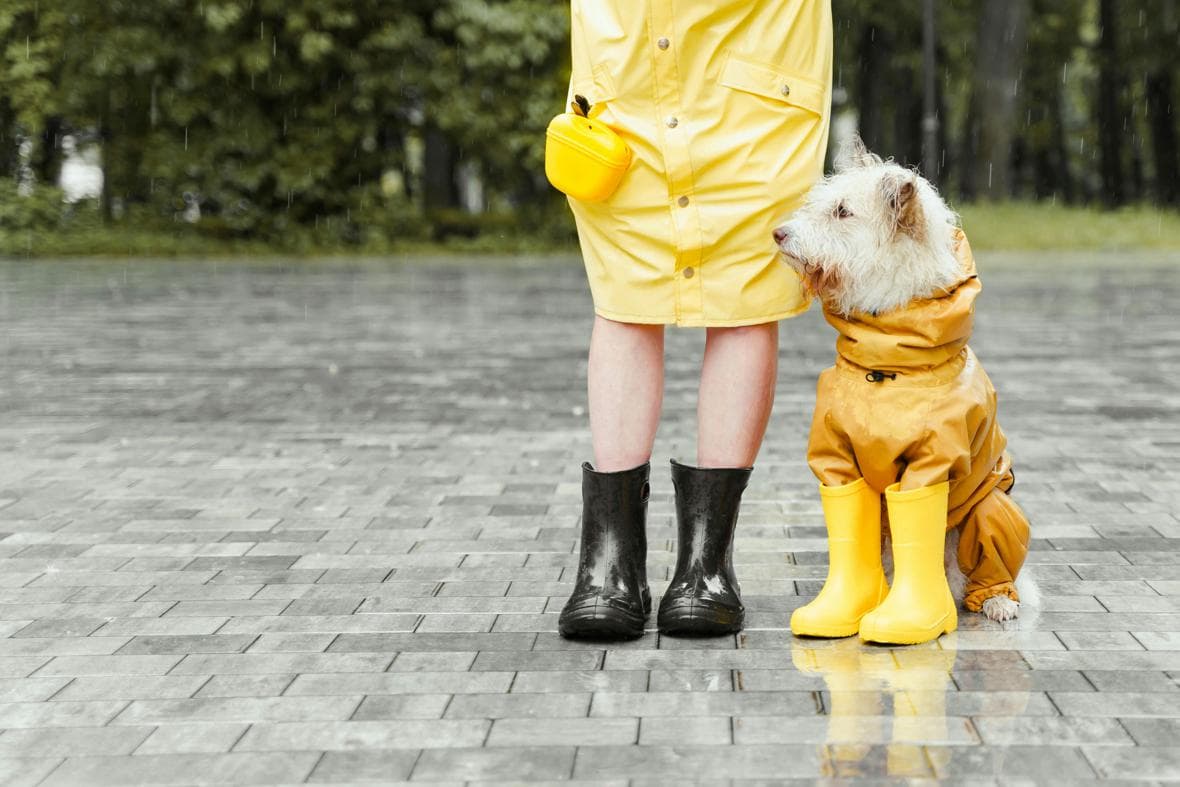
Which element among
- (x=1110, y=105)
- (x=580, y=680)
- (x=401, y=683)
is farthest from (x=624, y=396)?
(x=1110, y=105)

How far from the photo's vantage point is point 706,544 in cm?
371

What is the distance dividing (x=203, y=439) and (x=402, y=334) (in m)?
4.41

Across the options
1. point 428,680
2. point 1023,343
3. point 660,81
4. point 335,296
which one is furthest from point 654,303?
point 335,296

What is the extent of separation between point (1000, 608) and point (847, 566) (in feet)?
1.32

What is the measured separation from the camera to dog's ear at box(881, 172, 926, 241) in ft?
10.7

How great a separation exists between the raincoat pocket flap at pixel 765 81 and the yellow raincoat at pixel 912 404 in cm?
54

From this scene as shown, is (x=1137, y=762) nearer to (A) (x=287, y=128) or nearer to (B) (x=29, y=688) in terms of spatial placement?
(B) (x=29, y=688)

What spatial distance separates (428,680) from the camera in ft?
10.7

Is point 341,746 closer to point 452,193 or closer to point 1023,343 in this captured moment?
point 1023,343

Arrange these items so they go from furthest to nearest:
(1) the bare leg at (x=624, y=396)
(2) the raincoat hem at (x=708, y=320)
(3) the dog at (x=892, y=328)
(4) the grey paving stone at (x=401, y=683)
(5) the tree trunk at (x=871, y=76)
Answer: (5) the tree trunk at (x=871, y=76) < (1) the bare leg at (x=624, y=396) < (2) the raincoat hem at (x=708, y=320) < (3) the dog at (x=892, y=328) < (4) the grey paving stone at (x=401, y=683)

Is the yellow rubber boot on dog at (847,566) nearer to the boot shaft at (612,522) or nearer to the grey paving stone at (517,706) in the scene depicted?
the boot shaft at (612,522)

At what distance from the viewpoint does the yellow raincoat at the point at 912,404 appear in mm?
3369

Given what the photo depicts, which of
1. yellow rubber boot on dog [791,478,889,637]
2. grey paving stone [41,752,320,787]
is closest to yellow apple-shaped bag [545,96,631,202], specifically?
yellow rubber boot on dog [791,478,889,637]

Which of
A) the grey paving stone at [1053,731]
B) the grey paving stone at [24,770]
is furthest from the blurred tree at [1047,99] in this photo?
the grey paving stone at [24,770]
